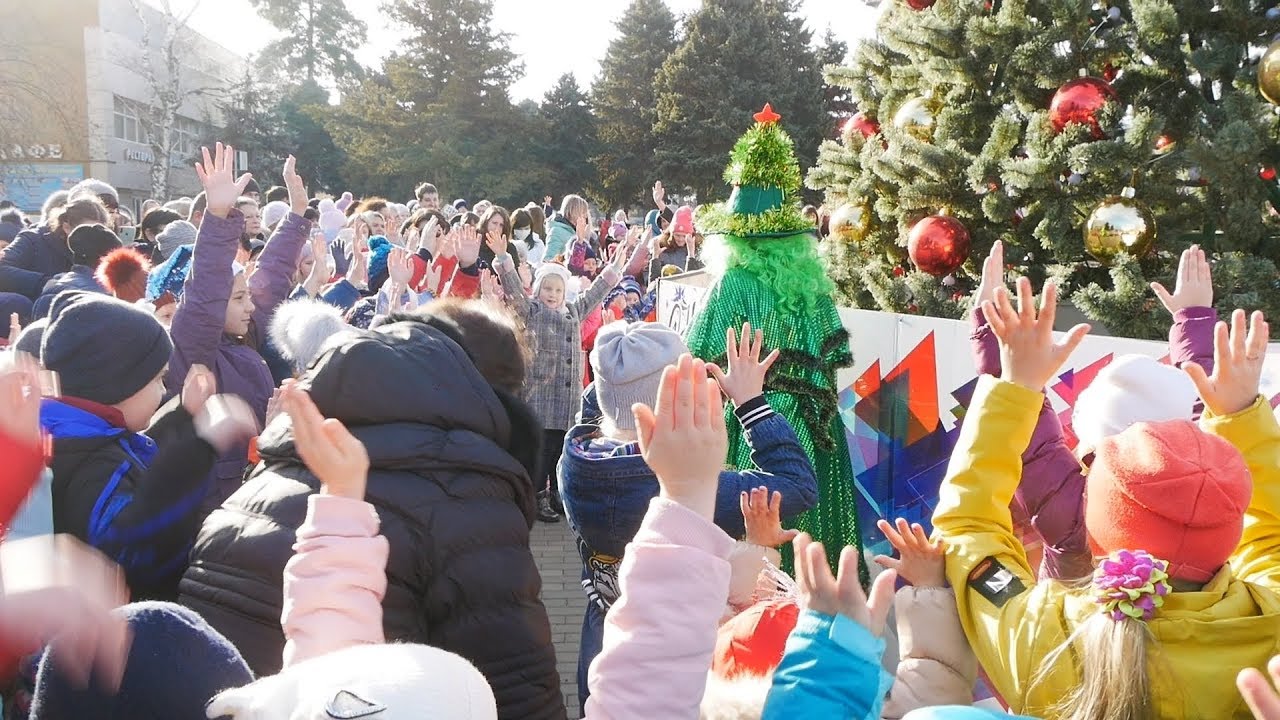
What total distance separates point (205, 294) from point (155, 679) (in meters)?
2.38

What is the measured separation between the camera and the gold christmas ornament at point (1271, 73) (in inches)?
171

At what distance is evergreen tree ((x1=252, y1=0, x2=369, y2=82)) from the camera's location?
5247 centimetres

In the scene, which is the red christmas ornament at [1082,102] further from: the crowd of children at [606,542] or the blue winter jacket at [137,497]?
the blue winter jacket at [137,497]

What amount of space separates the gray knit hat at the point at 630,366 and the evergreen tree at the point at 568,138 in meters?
39.3

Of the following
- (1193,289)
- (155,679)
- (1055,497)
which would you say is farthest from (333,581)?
(1193,289)

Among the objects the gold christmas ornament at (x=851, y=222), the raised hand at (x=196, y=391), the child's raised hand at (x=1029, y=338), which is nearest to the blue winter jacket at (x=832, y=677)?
the child's raised hand at (x=1029, y=338)

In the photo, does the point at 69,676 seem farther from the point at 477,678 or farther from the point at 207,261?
the point at 207,261

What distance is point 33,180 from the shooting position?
108 feet

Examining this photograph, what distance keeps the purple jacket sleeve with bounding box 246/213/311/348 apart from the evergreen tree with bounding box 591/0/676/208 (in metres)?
35.3

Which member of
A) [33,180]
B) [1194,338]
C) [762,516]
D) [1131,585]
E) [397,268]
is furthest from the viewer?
[33,180]

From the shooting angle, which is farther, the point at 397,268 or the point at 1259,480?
the point at 397,268

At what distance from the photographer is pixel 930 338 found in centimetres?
404

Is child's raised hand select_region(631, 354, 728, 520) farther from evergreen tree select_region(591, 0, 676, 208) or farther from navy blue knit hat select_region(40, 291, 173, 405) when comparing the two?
evergreen tree select_region(591, 0, 676, 208)

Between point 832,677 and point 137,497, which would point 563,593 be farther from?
point 832,677
